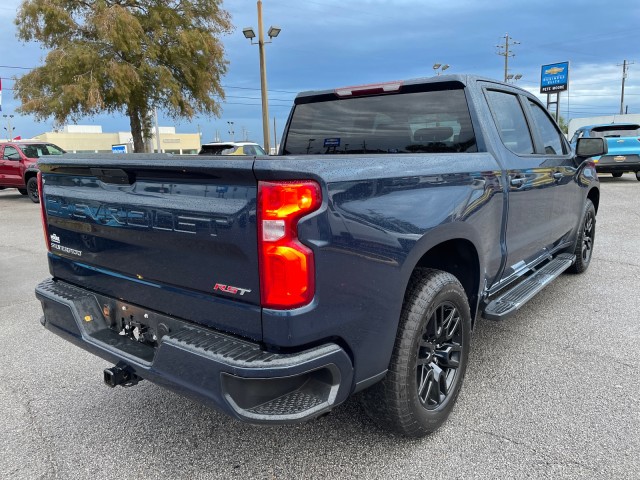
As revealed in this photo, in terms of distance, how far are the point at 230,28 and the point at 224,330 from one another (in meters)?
21.6

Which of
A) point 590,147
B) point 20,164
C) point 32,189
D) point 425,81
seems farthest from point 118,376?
point 20,164

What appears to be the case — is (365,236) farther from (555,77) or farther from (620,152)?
(555,77)

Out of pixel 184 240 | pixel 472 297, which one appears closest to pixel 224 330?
pixel 184 240

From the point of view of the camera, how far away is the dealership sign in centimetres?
4145

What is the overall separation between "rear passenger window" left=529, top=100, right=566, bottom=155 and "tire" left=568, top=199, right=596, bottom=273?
3.51 ft

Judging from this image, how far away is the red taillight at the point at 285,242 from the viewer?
5.99 ft

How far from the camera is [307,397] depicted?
200 cm

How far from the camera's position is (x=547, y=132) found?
4.33m

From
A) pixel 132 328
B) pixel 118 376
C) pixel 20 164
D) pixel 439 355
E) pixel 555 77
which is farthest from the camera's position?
pixel 555 77

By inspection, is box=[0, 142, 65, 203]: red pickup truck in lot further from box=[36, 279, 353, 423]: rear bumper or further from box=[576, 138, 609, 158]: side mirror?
box=[36, 279, 353, 423]: rear bumper

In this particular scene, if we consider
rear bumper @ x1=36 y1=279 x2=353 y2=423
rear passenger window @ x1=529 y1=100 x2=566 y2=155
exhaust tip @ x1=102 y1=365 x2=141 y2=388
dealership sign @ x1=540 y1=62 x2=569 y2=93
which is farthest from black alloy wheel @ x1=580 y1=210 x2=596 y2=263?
dealership sign @ x1=540 y1=62 x2=569 y2=93

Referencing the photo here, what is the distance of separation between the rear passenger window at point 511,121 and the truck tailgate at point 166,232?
2.19 m

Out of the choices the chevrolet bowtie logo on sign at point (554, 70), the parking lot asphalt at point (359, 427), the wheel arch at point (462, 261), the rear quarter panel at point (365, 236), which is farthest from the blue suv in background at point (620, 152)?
the chevrolet bowtie logo on sign at point (554, 70)

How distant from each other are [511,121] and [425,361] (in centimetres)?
205
